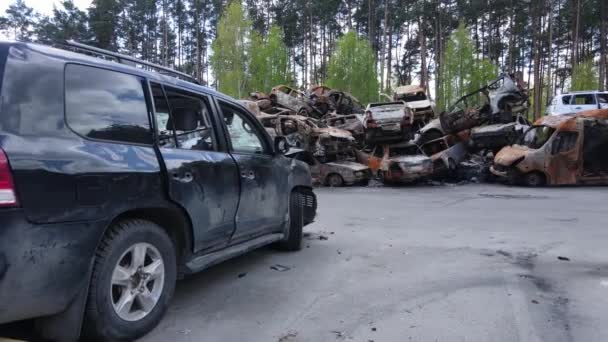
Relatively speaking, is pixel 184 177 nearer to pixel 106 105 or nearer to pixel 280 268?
pixel 106 105

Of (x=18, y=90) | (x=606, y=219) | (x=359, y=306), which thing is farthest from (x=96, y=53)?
(x=606, y=219)

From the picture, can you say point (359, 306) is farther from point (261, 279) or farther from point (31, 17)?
point (31, 17)

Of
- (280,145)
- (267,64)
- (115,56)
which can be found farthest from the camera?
(267,64)

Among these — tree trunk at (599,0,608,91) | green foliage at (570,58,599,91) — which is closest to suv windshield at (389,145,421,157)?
green foliage at (570,58,599,91)

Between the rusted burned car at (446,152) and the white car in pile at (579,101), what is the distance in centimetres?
683

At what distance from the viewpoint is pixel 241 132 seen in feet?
14.7

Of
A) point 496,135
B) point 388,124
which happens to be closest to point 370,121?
point 388,124

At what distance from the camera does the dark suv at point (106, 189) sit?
2.31 m

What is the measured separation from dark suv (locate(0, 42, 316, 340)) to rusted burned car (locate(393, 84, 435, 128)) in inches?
644

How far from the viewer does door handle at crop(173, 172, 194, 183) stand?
3254 millimetres

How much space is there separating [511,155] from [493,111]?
3.47 metres

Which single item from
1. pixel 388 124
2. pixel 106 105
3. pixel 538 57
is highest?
pixel 538 57

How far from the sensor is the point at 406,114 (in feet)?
50.6

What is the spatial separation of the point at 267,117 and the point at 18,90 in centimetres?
1400
